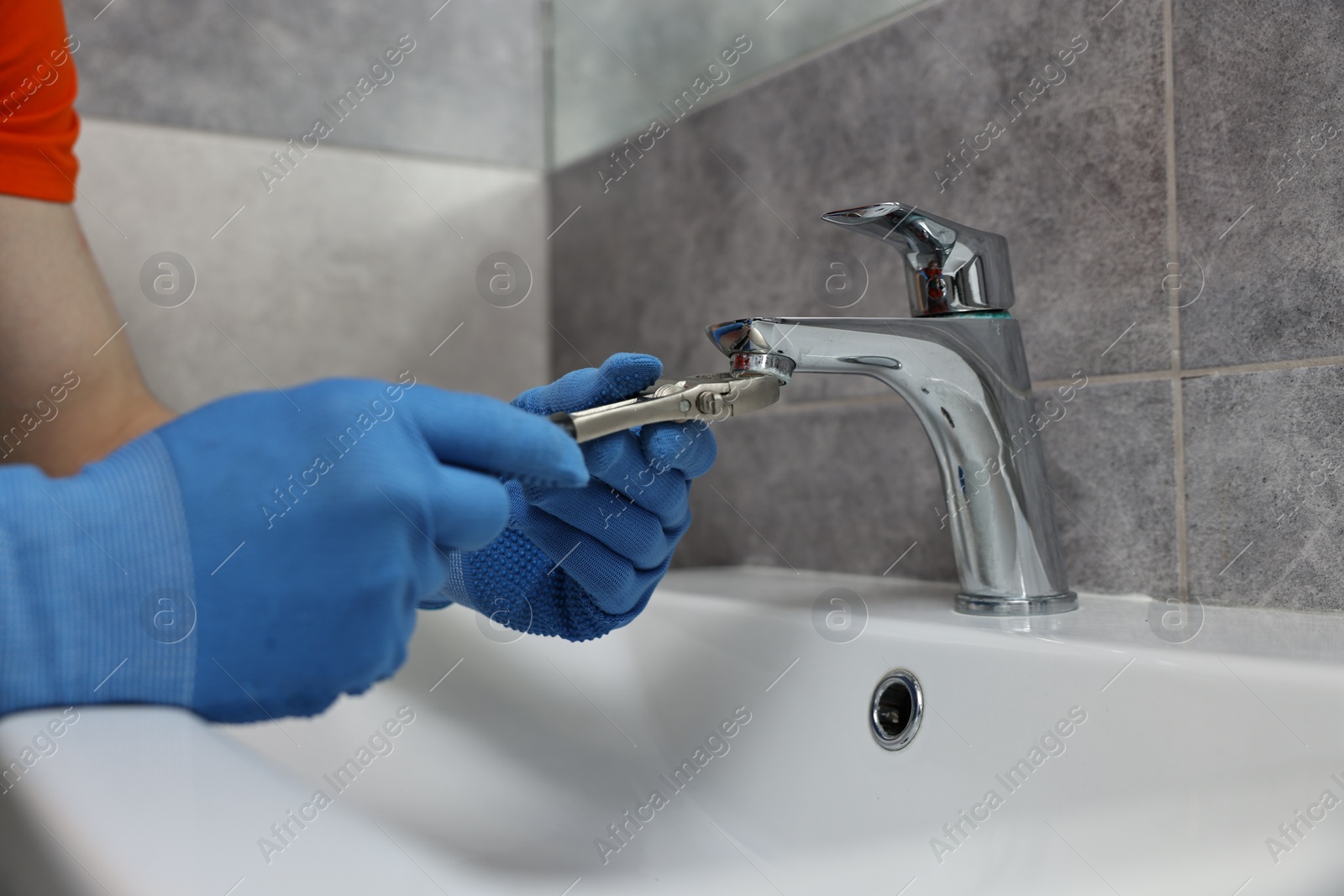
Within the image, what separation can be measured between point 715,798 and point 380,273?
0.56 metres

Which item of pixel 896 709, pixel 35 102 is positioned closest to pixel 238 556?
pixel 896 709

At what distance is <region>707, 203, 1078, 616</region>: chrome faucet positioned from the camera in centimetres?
46

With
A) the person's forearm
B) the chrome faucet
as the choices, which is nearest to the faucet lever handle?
the chrome faucet

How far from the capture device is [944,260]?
47 centimetres

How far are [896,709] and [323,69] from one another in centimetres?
69

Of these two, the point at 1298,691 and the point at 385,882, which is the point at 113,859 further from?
the point at 1298,691

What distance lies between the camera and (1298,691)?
33 centimetres

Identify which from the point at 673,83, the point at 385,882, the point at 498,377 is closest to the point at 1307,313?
the point at 385,882

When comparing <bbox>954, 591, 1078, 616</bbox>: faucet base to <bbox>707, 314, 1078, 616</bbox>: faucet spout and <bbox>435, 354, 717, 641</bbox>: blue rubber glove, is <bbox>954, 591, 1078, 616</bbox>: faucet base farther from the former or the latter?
<bbox>435, 354, 717, 641</bbox>: blue rubber glove

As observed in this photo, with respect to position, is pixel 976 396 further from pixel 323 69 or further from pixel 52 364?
pixel 323 69

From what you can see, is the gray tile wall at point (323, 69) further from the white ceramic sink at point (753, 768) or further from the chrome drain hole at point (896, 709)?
the chrome drain hole at point (896, 709)

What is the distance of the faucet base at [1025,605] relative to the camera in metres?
0.48

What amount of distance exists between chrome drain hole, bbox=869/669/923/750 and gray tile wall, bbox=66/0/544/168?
65 cm

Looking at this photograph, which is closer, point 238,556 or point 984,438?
point 238,556
